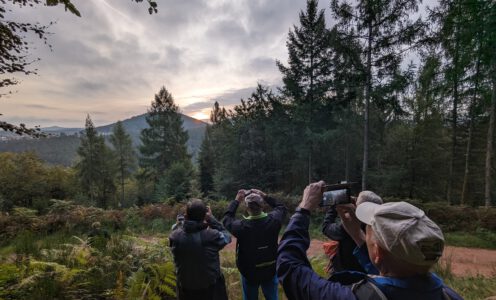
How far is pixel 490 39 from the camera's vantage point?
10.1 metres

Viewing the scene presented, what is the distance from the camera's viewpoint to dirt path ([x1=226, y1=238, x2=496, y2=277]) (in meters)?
7.84

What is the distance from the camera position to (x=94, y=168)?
41500mm

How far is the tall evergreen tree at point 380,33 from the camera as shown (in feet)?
46.6

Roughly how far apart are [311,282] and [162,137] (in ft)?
142

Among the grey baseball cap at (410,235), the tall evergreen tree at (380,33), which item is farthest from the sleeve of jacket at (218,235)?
the tall evergreen tree at (380,33)

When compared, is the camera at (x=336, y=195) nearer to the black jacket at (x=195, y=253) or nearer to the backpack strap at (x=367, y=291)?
the backpack strap at (x=367, y=291)

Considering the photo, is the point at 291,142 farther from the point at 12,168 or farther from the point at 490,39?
the point at 12,168

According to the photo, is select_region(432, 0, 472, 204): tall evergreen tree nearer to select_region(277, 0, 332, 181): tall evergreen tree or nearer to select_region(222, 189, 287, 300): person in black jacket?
select_region(277, 0, 332, 181): tall evergreen tree

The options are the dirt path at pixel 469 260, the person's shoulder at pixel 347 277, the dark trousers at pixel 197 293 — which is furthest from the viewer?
the dirt path at pixel 469 260

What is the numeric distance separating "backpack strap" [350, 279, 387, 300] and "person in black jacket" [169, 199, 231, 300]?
7.43 ft

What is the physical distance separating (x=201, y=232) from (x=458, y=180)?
27046mm

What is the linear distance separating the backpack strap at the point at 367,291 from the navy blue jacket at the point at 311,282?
2 centimetres

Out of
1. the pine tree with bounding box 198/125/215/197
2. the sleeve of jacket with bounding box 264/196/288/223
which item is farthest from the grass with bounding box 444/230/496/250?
the pine tree with bounding box 198/125/215/197

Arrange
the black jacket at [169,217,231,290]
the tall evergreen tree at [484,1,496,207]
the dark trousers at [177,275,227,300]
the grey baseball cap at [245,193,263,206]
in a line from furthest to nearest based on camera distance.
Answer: the tall evergreen tree at [484,1,496,207]
the grey baseball cap at [245,193,263,206]
the dark trousers at [177,275,227,300]
the black jacket at [169,217,231,290]
